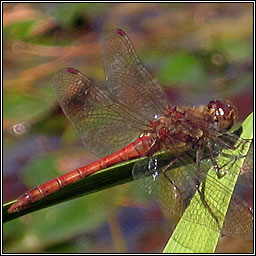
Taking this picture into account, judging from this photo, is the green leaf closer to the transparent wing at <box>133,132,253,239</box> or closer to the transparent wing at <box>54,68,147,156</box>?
the transparent wing at <box>133,132,253,239</box>

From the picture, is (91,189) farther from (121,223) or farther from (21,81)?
(21,81)

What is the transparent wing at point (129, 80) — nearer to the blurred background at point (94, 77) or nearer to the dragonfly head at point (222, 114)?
the dragonfly head at point (222, 114)

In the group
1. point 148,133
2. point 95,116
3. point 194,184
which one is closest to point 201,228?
point 194,184

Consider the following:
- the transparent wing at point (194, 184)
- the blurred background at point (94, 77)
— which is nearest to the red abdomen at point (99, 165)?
the transparent wing at point (194, 184)

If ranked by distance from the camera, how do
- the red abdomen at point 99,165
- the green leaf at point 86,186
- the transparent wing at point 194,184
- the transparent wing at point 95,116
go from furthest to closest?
the transparent wing at point 95,116 < the red abdomen at point 99,165 < the transparent wing at point 194,184 < the green leaf at point 86,186

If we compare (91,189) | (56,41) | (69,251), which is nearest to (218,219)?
(91,189)

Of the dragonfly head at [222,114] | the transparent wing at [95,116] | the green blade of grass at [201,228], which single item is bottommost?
the green blade of grass at [201,228]
